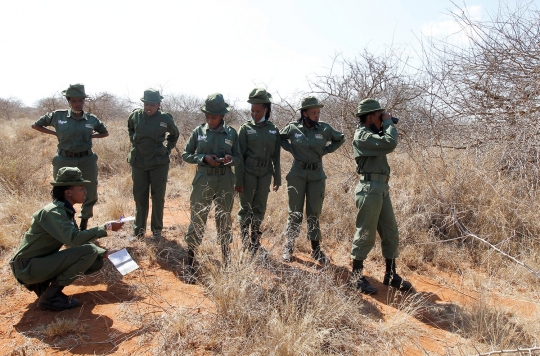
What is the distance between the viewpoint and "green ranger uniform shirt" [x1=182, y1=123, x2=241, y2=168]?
383 centimetres

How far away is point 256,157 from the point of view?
4301 mm

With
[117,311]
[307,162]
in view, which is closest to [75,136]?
[117,311]

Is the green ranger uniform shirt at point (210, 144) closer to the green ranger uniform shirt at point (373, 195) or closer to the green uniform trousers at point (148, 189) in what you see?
the green uniform trousers at point (148, 189)

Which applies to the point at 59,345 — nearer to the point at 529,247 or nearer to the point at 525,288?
the point at 525,288

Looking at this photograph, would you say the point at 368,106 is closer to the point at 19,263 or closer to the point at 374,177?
the point at 374,177

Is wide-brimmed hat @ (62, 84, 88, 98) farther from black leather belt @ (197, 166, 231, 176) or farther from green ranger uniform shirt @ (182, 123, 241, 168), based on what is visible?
black leather belt @ (197, 166, 231, 176)

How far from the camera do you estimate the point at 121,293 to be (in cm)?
353

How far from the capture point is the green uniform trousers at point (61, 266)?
312 centimetres

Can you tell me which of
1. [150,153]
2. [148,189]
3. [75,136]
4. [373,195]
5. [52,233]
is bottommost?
[52,233]

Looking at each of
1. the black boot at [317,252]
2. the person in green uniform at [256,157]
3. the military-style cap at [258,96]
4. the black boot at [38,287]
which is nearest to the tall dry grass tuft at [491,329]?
the black boot at [317,252]

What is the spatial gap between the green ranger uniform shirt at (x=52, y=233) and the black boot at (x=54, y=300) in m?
0.31

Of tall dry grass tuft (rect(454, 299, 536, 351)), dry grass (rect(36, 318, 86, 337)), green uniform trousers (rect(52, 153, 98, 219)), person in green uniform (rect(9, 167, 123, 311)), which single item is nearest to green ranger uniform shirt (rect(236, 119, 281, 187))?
person in green uniform (rect(9, 167, 123, 311))

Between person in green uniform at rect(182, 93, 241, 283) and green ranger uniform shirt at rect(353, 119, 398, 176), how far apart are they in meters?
1.28

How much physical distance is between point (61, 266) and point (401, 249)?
379 cm
